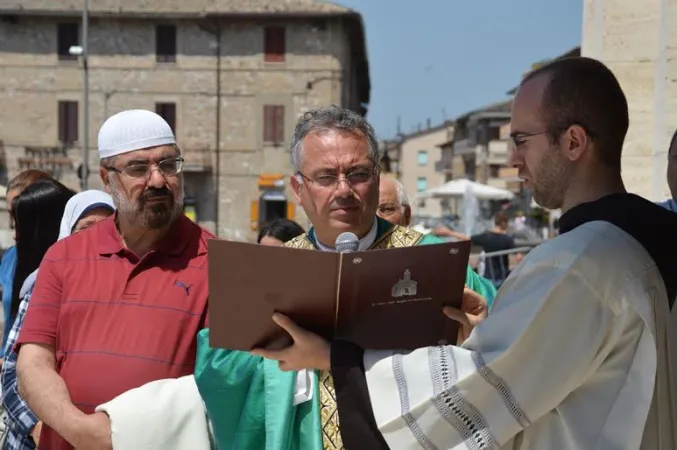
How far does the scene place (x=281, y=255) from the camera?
6.99 ft

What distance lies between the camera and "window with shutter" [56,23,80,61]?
36125mm

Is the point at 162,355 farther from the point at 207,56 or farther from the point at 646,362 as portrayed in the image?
the point at 207,56

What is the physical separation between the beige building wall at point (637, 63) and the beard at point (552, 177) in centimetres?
388

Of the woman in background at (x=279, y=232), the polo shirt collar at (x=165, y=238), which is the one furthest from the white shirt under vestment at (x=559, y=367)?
the woman in background at (x=279, y=232)

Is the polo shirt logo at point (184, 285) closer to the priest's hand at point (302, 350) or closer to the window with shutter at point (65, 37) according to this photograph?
the priest's hand at point (302, 350)

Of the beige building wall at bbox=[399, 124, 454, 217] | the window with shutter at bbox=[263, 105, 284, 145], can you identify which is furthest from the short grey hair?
the beige building wall at bbox=[399, 124, 454, 217]

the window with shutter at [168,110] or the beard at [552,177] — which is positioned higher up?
the beard at [552,177]

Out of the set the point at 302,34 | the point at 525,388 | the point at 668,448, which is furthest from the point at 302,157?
the point at 302,34

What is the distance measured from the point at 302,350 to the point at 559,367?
2.12ft

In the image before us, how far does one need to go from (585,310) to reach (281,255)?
73 cm

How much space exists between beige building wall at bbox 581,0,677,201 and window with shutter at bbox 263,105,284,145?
98.0ft

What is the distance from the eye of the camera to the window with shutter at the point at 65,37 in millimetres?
36125

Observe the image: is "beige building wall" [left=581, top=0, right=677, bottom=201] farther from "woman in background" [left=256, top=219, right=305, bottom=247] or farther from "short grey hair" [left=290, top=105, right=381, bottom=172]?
"short grey hair" [left=290, top=105, right=381, bottom=172]

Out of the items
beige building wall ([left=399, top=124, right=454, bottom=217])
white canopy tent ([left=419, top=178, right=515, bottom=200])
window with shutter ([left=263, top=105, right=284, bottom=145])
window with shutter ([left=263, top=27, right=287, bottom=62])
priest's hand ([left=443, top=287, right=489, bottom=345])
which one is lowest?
beige building wall ([left=399, top=124, right=454, bottom=217])
